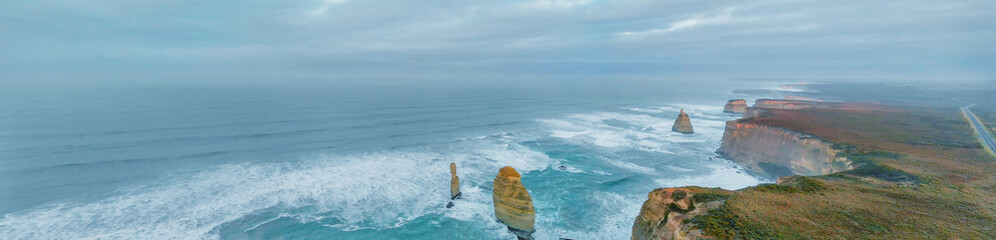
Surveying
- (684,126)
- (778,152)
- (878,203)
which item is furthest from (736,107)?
(878,203)

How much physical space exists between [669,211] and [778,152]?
31.2m

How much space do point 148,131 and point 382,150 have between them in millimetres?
38489

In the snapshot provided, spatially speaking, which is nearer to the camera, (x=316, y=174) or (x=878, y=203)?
(x=878, y=203)

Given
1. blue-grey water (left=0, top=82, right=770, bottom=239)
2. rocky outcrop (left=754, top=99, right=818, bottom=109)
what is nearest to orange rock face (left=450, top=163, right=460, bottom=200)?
blue-grey water (left=0, top=82, right=770, bottom=239)

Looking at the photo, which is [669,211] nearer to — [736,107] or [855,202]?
[855,202]

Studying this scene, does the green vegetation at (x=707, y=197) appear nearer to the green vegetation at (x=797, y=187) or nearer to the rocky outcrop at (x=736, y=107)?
the green vegetation at (x=797, y=187)

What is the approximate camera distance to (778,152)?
Answer: 38.8m

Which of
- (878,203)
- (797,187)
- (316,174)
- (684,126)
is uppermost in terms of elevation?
(797,187)

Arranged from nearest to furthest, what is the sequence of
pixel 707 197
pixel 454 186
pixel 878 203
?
pixel 707 197 < pixel 878 203 < pixel 454 186

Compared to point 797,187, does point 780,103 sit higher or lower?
lower

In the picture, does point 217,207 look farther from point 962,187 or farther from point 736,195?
point 962,187

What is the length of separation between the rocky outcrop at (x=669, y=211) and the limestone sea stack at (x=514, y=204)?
7.32 meters

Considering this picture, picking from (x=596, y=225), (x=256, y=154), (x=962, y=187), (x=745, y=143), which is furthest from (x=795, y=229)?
(x=256, y=154)

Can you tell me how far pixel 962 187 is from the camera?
843 inches
